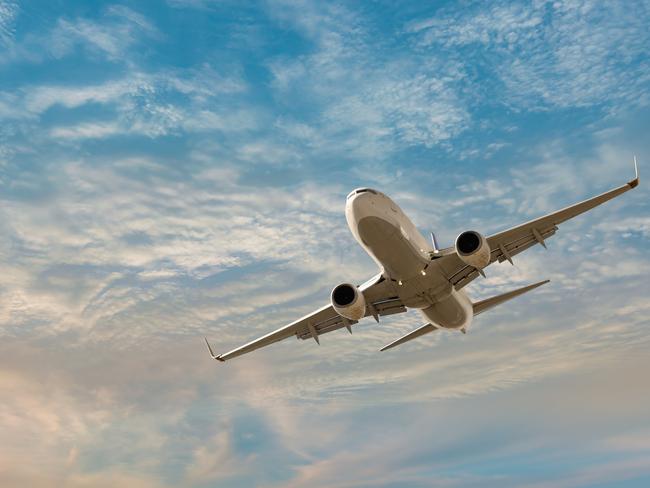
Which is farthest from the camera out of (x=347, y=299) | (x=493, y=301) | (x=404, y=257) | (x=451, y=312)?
(x=493, y=301)

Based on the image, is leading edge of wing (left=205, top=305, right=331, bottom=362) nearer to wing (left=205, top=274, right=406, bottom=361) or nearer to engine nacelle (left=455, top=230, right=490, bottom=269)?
wing (left=205, top=274, right=406, bottom=361)

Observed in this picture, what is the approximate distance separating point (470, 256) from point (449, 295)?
15.5ft

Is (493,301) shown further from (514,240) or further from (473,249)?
(473,249)

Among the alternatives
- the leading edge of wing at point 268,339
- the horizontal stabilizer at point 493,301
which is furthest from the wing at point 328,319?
the horizontal stabilizer at point 493,301

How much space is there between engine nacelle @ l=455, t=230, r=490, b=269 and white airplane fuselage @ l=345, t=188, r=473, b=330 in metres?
2.19

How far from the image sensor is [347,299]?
3419 centimetres

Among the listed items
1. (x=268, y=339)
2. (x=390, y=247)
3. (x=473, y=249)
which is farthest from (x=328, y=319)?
(x=473, y=249)

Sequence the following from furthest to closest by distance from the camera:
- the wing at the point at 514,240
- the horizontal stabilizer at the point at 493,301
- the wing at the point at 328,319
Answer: the horizontal stabilizer at the point at 493,301, the wing at the point at 328,319, the wing at the point at 514,240

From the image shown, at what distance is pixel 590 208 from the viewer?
33.2 meters

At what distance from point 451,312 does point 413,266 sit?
513 cm

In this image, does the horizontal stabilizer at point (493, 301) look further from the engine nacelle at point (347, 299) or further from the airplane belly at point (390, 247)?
the engine nacelle at point (347, 299)

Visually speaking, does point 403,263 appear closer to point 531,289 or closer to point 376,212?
point 376,212

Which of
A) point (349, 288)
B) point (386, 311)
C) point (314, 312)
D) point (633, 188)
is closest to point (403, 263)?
point (349, 288)

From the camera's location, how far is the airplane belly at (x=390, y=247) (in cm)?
3064
